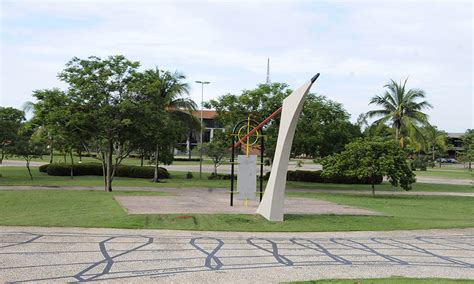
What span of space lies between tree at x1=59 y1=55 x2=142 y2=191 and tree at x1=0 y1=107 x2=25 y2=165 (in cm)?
865

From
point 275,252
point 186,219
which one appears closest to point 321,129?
point 186,219

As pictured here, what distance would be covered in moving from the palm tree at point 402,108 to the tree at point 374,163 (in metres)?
16.3

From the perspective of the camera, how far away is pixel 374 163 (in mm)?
25016

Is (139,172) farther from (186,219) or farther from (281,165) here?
(281,165)

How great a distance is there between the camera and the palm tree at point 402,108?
41156 millimetres

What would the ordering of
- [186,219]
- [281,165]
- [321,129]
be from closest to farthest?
[186,219] < [281,165] < [321,129]

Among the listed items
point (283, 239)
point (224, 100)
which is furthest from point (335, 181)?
point (283, 239)

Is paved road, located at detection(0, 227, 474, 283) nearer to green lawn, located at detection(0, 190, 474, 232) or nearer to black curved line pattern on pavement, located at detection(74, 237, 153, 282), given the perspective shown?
black curved line pattern on pavement, located at detection(74, 237, 153, 282)

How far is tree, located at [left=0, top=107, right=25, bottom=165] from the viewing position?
30.5 m

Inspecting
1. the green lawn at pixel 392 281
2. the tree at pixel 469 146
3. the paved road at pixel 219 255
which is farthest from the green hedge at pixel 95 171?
the green lawn at pixel 392 281

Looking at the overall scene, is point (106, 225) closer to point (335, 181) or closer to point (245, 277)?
point (245, 277)

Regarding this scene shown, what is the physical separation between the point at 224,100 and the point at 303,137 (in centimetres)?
509

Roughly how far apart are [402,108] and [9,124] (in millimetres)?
28906

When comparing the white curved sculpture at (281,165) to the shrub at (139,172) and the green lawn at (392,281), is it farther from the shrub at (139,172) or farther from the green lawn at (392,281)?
the shrub at (139,172)
